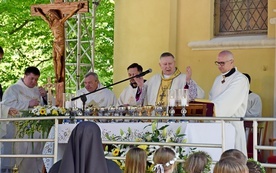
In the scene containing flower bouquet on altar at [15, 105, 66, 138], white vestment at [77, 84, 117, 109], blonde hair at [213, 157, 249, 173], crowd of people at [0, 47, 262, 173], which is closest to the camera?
blonde hair at [213, 157, 249, 173]

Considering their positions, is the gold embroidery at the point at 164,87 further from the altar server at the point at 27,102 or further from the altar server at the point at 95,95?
the altar server at the point at 27,102

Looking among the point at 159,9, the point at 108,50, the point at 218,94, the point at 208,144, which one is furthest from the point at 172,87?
the point at 108,50

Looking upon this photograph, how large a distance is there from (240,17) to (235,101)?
4.50 metres

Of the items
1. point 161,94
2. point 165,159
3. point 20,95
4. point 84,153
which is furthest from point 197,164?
point 20,95

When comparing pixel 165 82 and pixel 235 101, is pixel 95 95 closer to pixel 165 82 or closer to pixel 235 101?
pixel 165 82

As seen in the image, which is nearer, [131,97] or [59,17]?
[131,97]

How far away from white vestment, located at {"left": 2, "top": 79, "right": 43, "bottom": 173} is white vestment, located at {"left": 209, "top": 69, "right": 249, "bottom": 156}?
341 centimetres

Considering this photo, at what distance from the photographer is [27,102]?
12.8m

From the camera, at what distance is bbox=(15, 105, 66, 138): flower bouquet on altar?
34.5 ft

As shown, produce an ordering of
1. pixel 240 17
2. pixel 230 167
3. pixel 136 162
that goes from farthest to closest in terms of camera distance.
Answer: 1. pixel 240 17
2. pixel 136 162
3. pixel 230 167

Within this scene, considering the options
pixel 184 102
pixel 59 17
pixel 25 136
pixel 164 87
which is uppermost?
pixel 59 17

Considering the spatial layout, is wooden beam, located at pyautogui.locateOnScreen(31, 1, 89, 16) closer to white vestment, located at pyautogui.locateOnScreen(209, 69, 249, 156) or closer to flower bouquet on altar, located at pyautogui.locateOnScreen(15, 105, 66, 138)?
flower bouquet on altar, located at pyautogui.locateOnScreen(15, 105, 66, 138)

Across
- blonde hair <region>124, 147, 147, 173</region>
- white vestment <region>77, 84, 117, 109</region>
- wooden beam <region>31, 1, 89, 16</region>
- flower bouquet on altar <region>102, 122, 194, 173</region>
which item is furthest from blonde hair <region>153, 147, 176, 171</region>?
white vestment <region>77, 84, 117, 109</region>

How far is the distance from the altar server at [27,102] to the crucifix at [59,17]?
0.78 m
